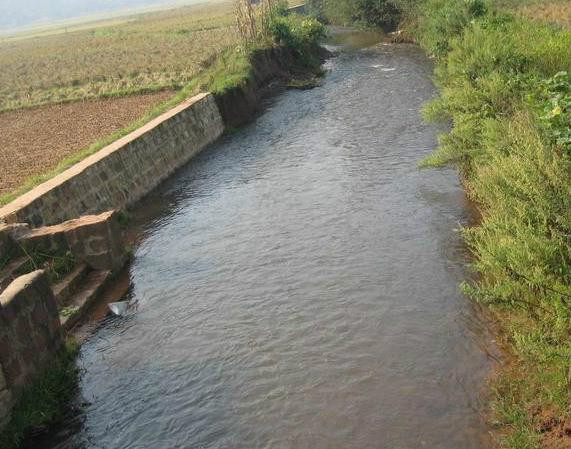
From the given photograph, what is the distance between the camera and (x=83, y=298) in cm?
1036

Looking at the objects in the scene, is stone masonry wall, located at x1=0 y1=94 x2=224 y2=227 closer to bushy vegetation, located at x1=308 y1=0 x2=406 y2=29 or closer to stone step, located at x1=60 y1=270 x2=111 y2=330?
stone step, located at x1=60 y1=270 x2=111 y2=330

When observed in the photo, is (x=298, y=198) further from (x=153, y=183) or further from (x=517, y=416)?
(x=517, y=416)

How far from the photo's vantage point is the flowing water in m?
7.05

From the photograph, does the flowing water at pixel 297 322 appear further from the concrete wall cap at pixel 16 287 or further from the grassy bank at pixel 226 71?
the grassy bank at pixel 226 71

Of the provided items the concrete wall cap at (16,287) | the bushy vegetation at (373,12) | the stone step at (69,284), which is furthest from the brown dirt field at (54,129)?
the bushy vegetation at (373,12)

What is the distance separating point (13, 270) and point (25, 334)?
8.57 feet

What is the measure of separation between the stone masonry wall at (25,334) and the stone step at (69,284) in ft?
5.36

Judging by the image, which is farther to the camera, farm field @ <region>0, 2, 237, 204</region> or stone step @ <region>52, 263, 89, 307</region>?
farm field @ <region>0, 2, 237, 204</region>

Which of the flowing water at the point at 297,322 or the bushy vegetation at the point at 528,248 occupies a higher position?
the bushy vegetation at the point at 528,248

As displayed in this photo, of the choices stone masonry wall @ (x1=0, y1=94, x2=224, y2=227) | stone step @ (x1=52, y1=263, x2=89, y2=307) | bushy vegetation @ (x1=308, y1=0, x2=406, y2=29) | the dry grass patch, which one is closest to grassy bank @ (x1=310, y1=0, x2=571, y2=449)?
stone step @ (x1=52, y1=263, x2=89, y2=307)

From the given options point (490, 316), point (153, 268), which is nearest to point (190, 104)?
point (153, 268)

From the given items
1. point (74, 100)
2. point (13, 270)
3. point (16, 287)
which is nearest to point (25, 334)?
point (16, 287)

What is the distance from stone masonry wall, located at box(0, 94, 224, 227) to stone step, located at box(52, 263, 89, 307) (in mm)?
1517

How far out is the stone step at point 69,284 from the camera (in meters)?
10.2
